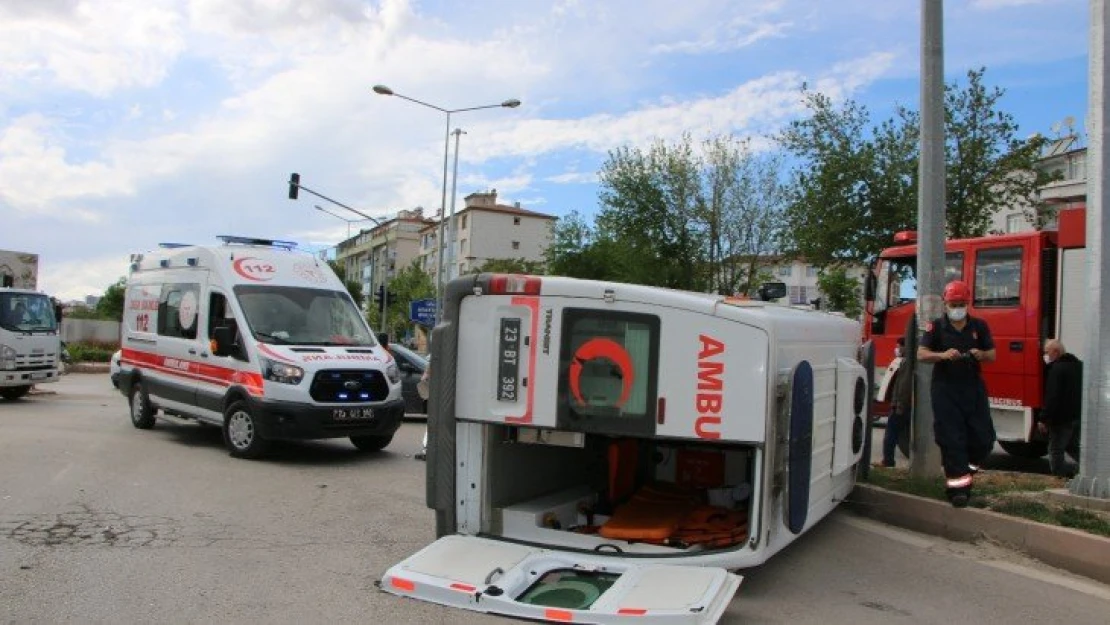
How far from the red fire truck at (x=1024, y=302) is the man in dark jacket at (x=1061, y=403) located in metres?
0.32

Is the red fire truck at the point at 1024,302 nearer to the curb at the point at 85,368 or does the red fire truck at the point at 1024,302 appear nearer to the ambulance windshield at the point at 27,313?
the ambulance windshield at the point at 27,313

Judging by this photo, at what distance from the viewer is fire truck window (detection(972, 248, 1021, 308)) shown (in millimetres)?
9836

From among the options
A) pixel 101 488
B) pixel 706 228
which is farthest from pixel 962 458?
pixel 706 228

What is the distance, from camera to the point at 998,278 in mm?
10016

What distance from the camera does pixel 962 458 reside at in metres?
6.69

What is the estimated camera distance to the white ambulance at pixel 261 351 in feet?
31.9

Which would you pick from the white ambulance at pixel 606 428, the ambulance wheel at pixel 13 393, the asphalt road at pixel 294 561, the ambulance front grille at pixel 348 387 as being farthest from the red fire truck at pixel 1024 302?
the ambulance wheel at pixel 13 393

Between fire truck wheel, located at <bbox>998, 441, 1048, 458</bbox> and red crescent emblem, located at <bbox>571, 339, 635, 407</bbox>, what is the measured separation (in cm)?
703

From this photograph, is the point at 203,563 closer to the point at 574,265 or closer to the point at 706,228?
the point at 706,228

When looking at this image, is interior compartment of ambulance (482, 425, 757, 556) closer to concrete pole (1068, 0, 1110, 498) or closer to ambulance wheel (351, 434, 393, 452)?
concrete pole (1068, 0, 1110, 498)

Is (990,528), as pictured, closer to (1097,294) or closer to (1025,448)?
(1097,294)

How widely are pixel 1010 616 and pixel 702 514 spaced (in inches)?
80.5

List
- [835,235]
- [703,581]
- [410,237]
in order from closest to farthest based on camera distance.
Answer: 1. [703,581]
2. [835,235]
3. [410,237]

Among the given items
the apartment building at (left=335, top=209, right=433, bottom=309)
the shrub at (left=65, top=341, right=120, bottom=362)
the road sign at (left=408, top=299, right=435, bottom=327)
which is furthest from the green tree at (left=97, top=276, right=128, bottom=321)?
the road sign at (left=408, top=299, right=435, bottom=327)
